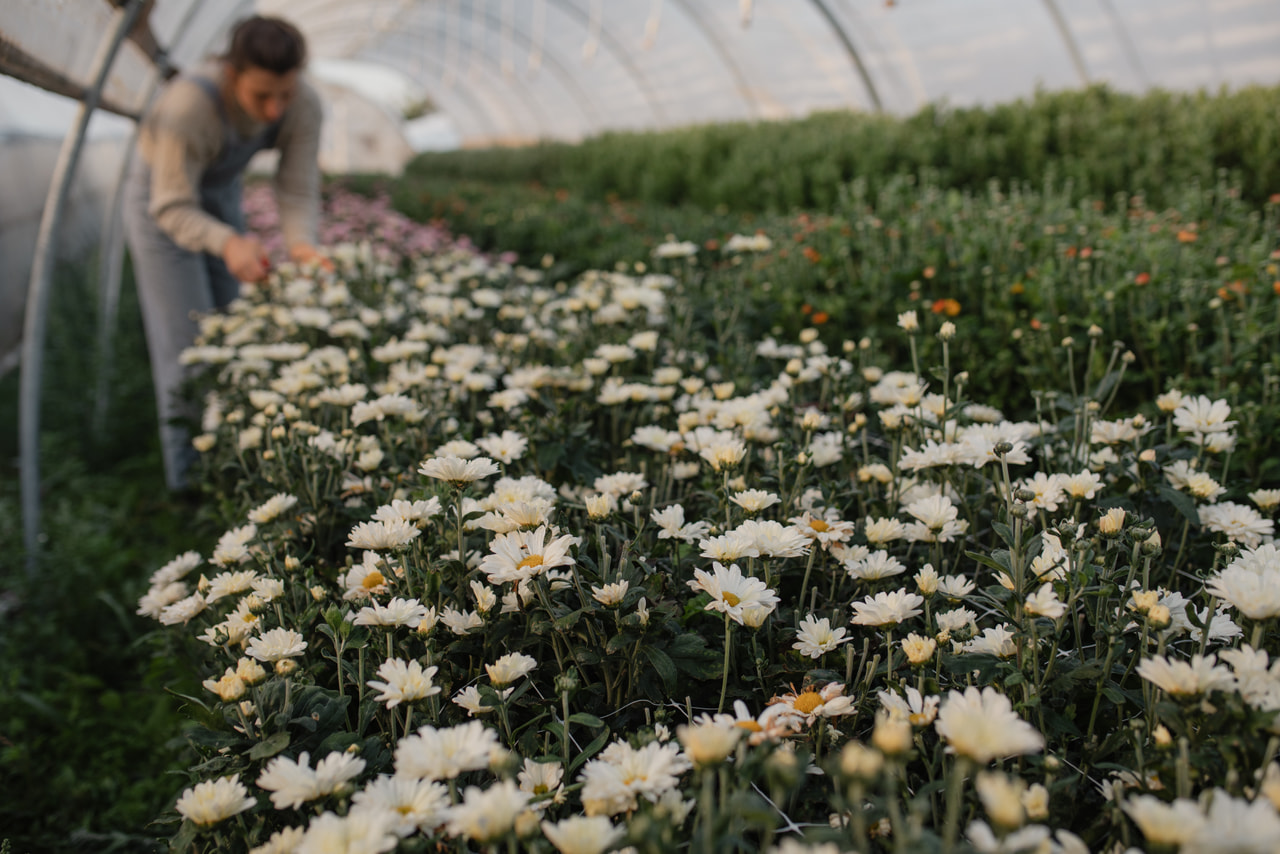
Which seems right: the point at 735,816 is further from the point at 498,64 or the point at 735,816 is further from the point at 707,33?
the point at 498,64

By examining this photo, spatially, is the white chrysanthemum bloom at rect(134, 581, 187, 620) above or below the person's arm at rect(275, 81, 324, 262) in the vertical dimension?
below

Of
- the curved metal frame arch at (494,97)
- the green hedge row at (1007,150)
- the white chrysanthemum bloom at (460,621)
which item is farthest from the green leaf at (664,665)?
the curved metal frame arch at (494,97)

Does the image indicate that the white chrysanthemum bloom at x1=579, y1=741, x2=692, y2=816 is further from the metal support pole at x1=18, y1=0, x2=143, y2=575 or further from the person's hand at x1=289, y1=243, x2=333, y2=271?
the person's hand at x1=289, y1=243, x2=333, y2=271

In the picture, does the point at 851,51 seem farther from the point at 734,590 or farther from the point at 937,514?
the point at 734,590

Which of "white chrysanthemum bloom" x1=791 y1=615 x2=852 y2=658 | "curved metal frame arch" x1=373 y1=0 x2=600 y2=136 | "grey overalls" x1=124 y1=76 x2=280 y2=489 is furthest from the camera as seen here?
"curved metal frame arch" x1=373 y1=0 x2=600 y2=136

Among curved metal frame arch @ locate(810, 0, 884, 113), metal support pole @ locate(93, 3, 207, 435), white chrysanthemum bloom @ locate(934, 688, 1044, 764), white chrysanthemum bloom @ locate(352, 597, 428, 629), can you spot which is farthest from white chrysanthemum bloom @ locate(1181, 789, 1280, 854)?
curved metal frame arch @ locate(810, 0, 884, 113)

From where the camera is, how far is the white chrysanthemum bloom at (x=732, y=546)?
1122 mm

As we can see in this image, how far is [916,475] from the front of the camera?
65.2 inches

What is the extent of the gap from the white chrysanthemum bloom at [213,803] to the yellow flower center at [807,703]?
631 millimetres

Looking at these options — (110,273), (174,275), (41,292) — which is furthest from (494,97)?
(41,292)

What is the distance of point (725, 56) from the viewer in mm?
13039

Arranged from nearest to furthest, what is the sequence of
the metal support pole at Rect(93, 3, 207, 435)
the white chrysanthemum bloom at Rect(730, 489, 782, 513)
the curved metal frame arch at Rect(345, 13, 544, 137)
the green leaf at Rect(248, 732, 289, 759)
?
the green leaf at Rect(248, 732, 289, 759) < the white chrysanthemum bloom at Rect(730, 489, 782, 513) < the metal support pole at Rect(93, 3, 207, 435) < the curved metal frame arch at Rect(345, 13, 544, 137)

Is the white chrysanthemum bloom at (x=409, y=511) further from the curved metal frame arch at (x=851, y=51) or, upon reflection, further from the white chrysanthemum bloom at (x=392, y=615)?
the curved metal frame arch at (x=851, y=51)

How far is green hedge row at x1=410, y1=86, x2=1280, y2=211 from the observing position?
5.03 metres
